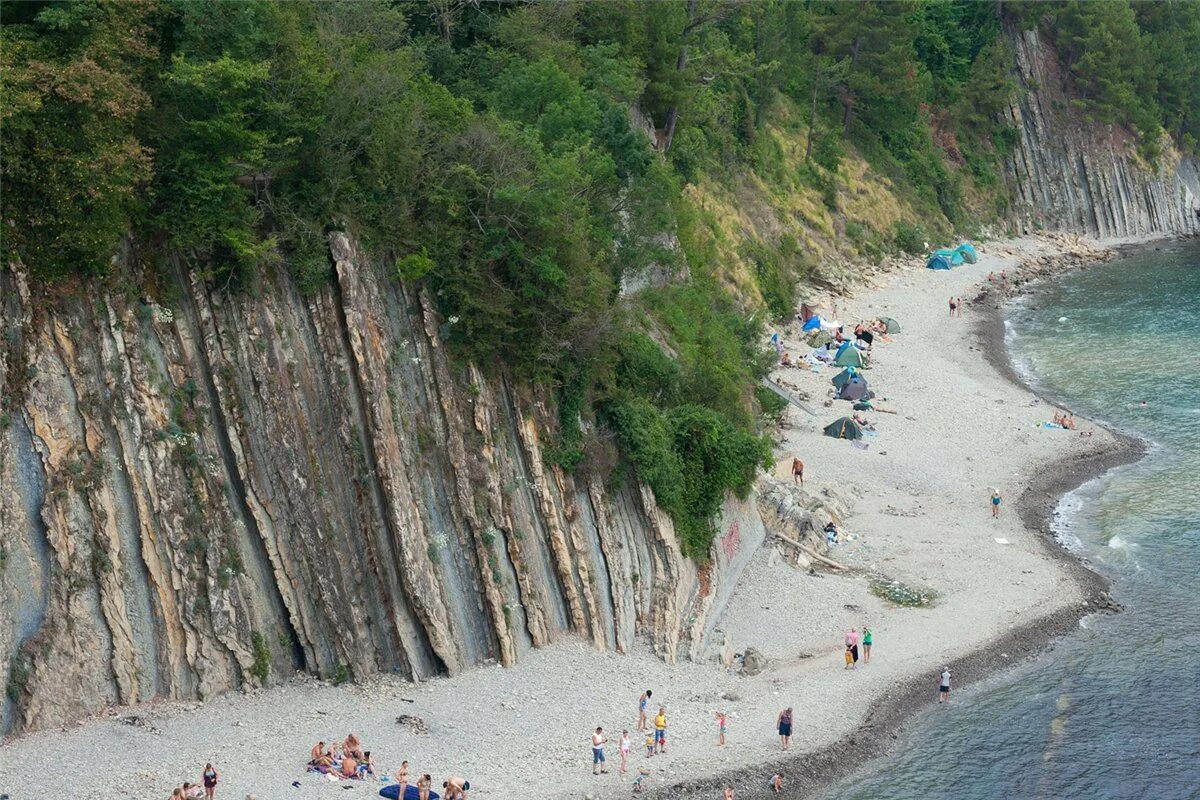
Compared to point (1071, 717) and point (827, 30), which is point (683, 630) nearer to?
point (1071, 717)

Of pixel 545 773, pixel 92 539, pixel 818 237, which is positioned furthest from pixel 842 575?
pixel 818 237

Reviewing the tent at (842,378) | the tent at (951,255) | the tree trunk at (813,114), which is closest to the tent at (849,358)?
the tent at (842,378)

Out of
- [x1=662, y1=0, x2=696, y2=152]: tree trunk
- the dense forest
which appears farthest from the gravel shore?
[x1=662, y1=0, x2=696, y2=152]: tree trunk

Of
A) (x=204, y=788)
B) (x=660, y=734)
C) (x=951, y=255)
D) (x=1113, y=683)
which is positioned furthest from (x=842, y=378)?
(x=204, y=788)

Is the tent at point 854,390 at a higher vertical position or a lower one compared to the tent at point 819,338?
lower

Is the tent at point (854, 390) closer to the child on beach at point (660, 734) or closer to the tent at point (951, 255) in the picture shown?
the child on beach at point (660, 734)

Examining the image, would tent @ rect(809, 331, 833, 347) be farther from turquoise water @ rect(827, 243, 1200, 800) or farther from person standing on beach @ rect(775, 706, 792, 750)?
person standing on beach @ rect(775, 706, 792, 750)
